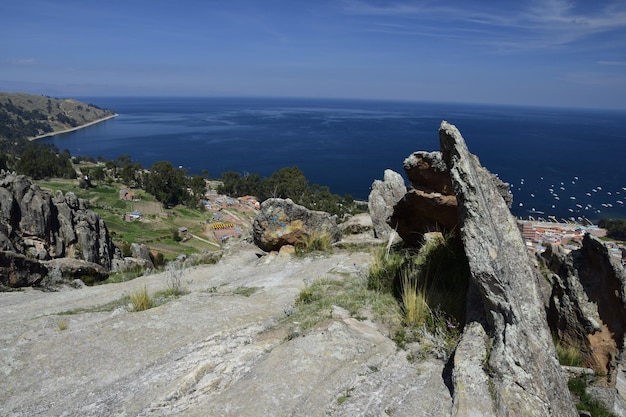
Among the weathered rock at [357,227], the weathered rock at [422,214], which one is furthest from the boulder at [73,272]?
the weathered rock at [422,214]

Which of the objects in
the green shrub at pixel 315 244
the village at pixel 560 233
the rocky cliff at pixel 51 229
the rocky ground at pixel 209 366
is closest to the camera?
the rocky ground at pixel 209 366

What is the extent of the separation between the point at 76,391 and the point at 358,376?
3822 millimetres

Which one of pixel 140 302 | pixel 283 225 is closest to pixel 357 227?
pixel 283 225

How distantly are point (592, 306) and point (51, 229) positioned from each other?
3223cm

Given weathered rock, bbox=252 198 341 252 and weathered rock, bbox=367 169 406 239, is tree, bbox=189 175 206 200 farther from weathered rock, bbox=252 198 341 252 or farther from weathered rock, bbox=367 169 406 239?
weathered rock, bbox=252 198 341 252

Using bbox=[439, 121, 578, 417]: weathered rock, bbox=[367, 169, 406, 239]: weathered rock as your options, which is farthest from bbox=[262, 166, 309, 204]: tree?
bbox=[439, 121, 578, 417]: weathered rock

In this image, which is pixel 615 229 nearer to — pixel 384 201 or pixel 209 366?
pixel 384 201

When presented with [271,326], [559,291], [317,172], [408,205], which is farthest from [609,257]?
[317,172]

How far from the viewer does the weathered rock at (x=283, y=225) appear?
14344mm

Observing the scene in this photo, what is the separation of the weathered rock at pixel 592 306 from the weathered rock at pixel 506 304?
2.78m

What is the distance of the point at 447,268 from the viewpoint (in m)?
8.05

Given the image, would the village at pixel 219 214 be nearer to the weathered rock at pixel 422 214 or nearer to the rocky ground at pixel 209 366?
the weathered rock at pixel 422 214

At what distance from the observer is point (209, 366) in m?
5.87

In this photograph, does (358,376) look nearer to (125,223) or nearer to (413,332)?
(413,332)
